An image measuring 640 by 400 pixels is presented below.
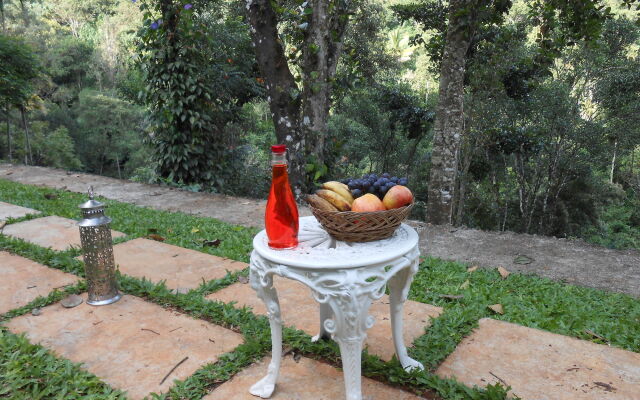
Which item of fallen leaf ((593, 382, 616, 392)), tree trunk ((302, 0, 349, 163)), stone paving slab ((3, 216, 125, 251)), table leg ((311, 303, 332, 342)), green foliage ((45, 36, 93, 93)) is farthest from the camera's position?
green foliage ((45, 36, 93, 93))

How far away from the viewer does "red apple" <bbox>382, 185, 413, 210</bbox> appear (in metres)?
1.59

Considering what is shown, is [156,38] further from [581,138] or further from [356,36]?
[581,138]

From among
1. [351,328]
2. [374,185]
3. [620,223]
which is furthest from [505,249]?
[620,223]

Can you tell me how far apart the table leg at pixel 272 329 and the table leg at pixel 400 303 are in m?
0.42

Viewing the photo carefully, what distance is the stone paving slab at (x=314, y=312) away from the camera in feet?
6.59

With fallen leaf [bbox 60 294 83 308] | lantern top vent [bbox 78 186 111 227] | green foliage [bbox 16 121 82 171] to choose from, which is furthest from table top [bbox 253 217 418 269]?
green foliage [bbox 16 121 82 171]

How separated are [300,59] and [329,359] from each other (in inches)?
160

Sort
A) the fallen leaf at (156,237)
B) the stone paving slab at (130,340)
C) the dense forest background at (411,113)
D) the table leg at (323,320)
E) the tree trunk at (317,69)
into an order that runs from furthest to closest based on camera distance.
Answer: the dense forest background at (411,113), the tree trunk at (317,69), the fallen leaf at (156,237), the table leg at (323,320), the stone paving slab at (130,340)

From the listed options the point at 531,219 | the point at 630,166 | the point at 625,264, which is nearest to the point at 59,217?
the point at 625,264

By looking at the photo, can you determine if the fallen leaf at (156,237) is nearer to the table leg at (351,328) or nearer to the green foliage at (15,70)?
the table leg at (351,328)

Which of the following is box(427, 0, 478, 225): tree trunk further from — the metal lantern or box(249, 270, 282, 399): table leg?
box(249, 270, 282, 399): table leg

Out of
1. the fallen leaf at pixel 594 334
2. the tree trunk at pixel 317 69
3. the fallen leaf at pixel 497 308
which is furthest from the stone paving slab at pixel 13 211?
the fallen leaf at pixel 594 334

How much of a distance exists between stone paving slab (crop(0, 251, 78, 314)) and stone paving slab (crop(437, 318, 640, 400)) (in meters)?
2.08

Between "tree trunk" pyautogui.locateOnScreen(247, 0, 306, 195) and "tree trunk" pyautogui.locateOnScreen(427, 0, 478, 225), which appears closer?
"tree trunk" pyautogui.locateOnScreen(427, 0, 478, 225)
